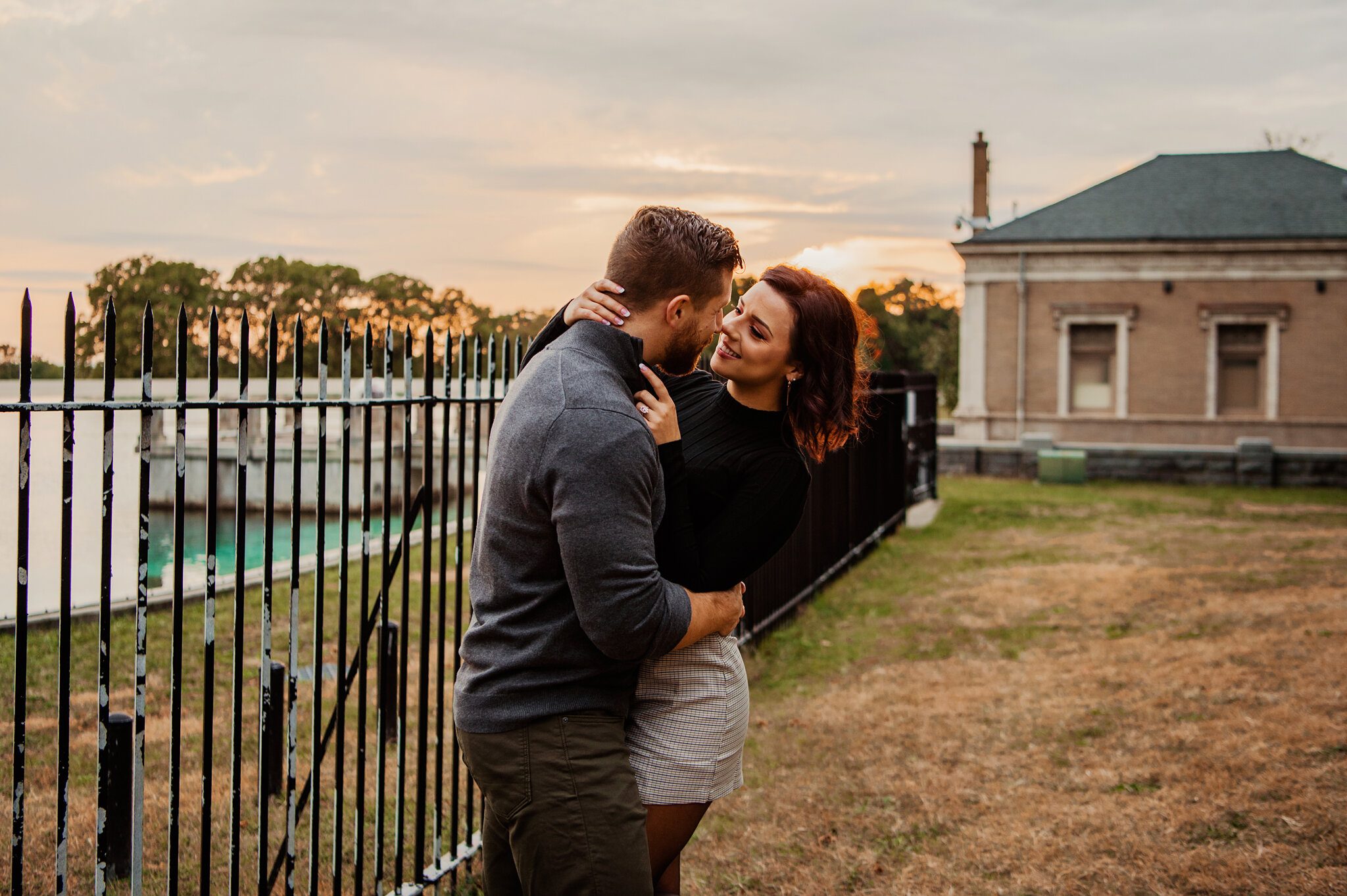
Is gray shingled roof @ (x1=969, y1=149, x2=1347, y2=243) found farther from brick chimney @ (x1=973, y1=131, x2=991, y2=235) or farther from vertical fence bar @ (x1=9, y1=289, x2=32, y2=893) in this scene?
vertical fence bar @ (x1=9, y1=289, x2=32, y2=893)

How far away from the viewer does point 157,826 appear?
4.52 m

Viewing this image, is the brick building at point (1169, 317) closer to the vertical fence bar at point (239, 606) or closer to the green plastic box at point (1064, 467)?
the green plastic box at point (1064, 467)

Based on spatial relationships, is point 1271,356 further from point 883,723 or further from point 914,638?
point 883,723

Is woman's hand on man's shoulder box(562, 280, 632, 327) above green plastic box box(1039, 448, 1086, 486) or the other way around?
above

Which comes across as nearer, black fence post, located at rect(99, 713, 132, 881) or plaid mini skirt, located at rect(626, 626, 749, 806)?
plaid mini skirt, located at rect(626, 626, 749, 806)

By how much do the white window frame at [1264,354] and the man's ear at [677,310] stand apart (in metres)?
24.8

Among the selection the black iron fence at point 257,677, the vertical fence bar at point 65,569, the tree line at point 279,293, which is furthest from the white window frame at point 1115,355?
the tree line at point 279,293

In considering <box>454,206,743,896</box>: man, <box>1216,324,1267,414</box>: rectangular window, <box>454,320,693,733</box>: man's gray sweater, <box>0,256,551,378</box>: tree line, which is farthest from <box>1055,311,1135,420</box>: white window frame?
<box>0,256,551,378</box>: tree line

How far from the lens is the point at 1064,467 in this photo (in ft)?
69.6

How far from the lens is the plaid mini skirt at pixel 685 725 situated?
226 centimetres

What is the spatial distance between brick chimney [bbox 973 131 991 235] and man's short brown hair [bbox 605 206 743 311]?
83.0 ft

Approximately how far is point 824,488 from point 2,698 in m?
6.31

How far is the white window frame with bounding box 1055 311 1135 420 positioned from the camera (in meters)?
24.2

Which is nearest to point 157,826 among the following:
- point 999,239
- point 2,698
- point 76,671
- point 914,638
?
point 2,698
